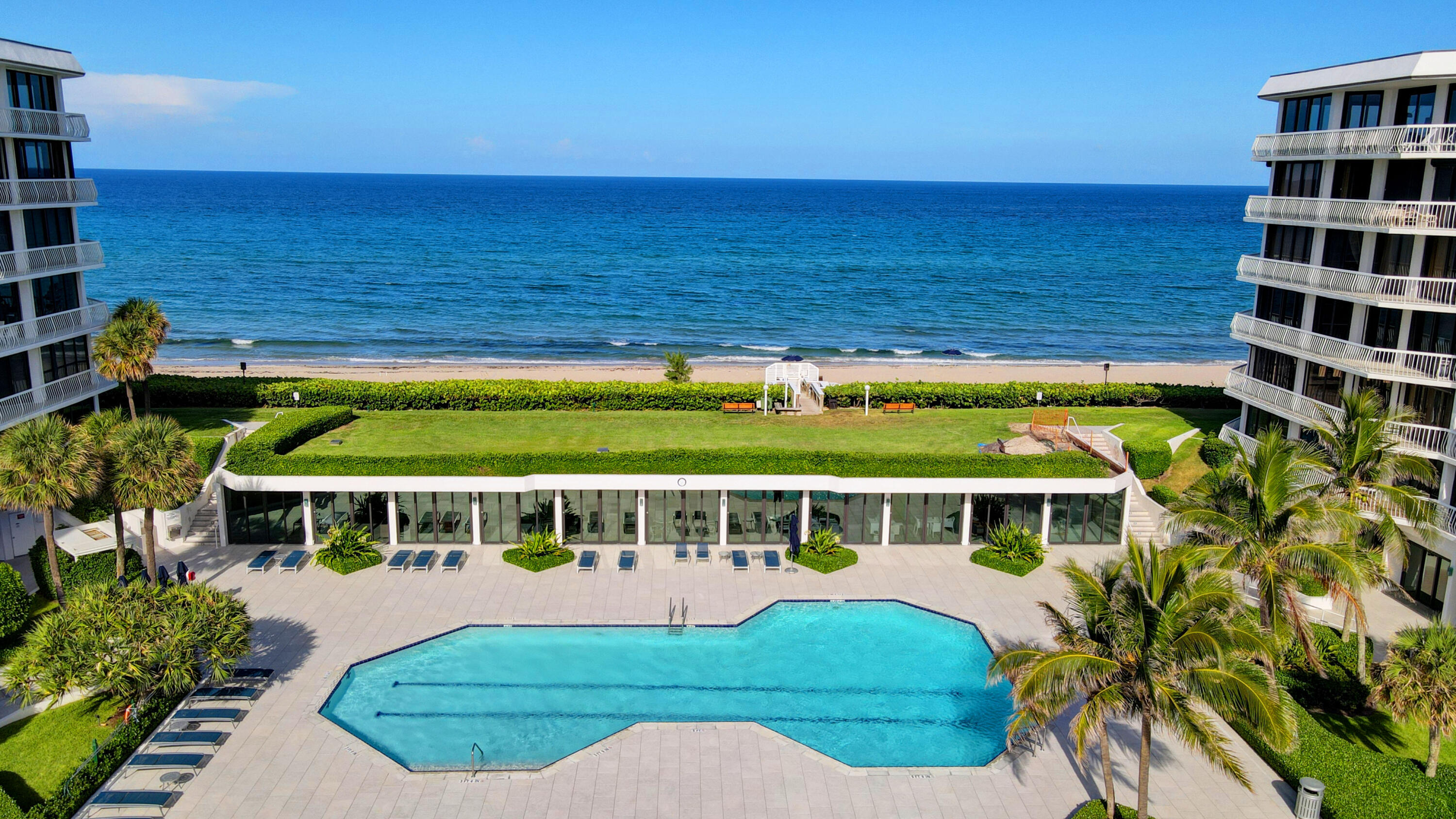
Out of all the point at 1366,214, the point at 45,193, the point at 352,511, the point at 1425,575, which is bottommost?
the point at 1425,575

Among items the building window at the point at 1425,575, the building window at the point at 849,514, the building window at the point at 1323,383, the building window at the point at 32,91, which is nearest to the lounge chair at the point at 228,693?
the building window at the point at 849,514

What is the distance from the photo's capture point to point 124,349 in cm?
3303

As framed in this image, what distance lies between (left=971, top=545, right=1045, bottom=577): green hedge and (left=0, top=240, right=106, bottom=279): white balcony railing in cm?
3052

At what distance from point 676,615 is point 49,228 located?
82.3ft

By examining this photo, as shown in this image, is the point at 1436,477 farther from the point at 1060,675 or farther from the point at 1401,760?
the point at 1060,675

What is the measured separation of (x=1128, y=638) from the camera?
54.2 ft

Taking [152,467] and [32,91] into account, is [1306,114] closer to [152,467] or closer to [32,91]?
[152,467]

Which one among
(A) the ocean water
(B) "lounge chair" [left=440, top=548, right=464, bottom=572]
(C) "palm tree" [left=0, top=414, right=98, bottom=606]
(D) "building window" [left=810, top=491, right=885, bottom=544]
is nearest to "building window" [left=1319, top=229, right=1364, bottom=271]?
(D) "building window" [left=810, top=491, right=885, bottom=544]

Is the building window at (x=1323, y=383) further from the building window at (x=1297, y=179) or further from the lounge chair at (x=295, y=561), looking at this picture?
the lounge chair at (x=295, y=561)

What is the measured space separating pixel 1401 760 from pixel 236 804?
23.6 metres

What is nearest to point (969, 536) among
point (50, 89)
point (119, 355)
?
point (119, 355)

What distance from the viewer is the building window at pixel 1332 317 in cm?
3061

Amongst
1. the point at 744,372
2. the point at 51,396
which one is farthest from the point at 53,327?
the point at 744,372

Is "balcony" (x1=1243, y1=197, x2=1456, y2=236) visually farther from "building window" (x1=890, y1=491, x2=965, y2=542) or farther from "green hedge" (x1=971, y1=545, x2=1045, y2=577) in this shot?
"building window" (x1=890, y1=491, x2=965, y2=542)
